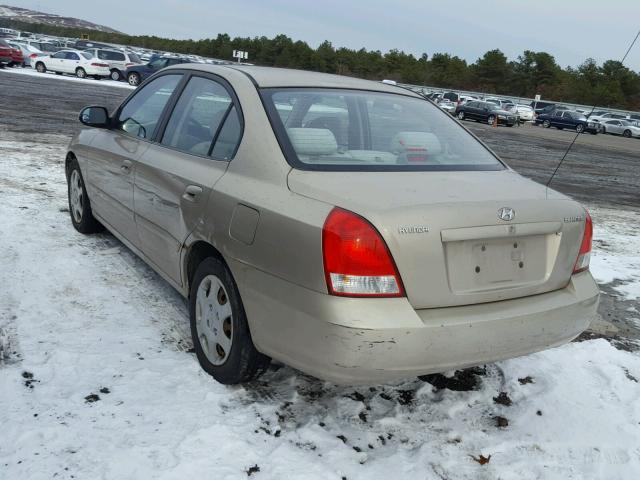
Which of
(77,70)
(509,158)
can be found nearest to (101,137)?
(509,158)

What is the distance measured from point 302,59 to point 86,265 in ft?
317

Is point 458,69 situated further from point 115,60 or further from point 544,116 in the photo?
point 115,60

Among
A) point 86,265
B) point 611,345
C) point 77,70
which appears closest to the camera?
point 611,345

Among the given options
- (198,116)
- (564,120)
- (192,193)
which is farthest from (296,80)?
(564,120)

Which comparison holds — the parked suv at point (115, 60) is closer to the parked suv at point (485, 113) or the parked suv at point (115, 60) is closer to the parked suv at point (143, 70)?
the parked suv at point (143, 70)

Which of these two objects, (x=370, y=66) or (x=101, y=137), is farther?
(x=370, y=66)

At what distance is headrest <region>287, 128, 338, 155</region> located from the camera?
2.98 metres

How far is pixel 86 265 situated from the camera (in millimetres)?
4695

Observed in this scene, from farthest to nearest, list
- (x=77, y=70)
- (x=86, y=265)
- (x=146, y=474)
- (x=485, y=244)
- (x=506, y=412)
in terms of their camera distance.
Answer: (x=77, y=70)
(x=86, y=265)
(x=506, y=412)
(x=485, y=244)
(x=146, y=474)

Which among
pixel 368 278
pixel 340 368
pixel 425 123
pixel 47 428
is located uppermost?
pixel 425 123

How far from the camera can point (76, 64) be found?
3616cm

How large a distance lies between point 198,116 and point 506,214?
190cm

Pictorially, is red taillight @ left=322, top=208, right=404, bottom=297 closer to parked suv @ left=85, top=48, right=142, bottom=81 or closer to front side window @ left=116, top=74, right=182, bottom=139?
front side window @ left=116, top=74, right=182, bottom=139

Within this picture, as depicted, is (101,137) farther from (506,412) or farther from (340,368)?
(506,412)
